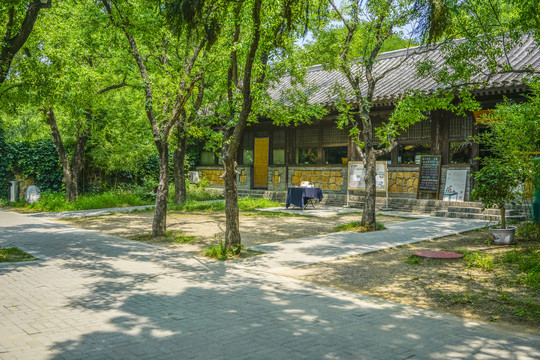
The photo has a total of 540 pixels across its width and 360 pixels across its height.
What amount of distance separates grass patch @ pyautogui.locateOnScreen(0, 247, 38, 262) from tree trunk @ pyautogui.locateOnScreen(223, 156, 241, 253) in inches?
140

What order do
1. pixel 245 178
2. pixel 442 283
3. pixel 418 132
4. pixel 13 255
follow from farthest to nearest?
pixel 245 178 → pixel 418 132 → pixel 13 255 → pixel 442 283

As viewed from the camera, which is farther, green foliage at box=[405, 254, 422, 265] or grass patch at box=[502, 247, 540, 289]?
green foliage at box=[405, 254, 422, 265]

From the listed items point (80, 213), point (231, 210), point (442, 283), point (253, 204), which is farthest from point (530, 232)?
point (80, 213)

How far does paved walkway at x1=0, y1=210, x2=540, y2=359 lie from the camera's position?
13.9 feet

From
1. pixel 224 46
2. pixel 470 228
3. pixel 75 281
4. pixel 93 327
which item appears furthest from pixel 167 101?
pixel 470 228

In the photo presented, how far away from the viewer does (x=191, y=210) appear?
57.7 feet

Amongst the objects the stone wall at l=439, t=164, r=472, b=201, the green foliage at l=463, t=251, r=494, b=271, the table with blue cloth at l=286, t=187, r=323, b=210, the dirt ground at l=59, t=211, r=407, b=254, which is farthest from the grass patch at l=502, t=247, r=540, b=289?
the table with blue cloth at l=286, t=187, r=323, b=210

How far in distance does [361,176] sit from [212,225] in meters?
6.71

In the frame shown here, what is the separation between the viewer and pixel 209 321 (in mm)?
5133

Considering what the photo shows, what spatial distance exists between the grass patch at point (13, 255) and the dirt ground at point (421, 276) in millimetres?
2667

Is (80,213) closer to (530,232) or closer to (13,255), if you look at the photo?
(13,255)

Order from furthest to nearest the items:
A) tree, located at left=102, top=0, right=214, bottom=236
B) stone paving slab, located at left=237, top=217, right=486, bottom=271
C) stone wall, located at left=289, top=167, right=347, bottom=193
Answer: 1. stone wall, located at left=289, top=167, right=347, bottom=193
2. tree, located at left=102, top=0, right=214, bottom=236
3. stone paving slab, located at left=237, top=217, right=486, bottom=271

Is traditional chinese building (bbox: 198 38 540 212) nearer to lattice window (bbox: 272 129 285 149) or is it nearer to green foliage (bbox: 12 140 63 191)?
lattice window (bbox: 272 129 285 149)

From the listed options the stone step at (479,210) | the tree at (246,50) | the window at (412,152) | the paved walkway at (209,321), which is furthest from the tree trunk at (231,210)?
the window at (412,152)
